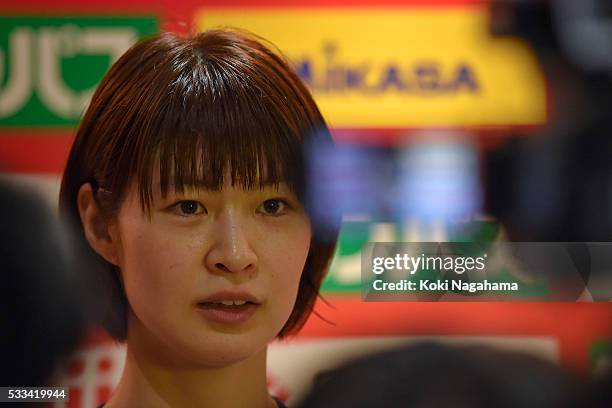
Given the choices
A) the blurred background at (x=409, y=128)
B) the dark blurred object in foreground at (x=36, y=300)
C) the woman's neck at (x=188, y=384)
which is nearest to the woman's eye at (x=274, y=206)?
the blurred background at (x=409, y=128)

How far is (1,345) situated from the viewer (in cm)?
244

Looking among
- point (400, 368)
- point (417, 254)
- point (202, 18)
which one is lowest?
point (400, 368)

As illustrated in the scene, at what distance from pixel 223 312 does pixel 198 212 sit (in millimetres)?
267

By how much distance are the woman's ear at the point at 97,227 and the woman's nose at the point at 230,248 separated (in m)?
0.28

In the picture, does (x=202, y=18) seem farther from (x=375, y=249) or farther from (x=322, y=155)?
(x=375, y=249)

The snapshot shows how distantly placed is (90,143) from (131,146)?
0.16m

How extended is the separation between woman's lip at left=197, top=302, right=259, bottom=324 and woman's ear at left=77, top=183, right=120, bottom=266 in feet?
0.92

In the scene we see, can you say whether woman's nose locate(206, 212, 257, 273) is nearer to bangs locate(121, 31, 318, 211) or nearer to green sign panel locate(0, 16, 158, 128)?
bangs locate(121, 31, 318, 211)

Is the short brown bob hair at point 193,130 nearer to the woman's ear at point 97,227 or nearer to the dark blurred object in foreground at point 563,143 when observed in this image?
the woman's ear at point 97,227

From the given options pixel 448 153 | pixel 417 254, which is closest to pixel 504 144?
pixel 448 153

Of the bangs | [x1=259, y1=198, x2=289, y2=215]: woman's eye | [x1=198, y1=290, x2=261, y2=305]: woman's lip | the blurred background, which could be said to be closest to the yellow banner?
the blurred background

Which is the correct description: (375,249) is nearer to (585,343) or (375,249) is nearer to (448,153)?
(448,153)

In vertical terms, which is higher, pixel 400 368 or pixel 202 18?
pixel 202 18

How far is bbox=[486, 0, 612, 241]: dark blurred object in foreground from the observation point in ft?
7.94
